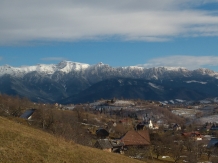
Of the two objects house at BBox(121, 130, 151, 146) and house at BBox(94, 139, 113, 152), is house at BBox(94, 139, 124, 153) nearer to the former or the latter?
house at BBox(94, 139, 113, 152)

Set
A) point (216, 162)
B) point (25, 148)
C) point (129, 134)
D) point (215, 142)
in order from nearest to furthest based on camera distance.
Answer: point (25, 148) → point (216, 162) → point (129, 134) → point (215, 142)

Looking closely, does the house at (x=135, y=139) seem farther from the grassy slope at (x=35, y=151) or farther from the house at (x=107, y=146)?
the grassy slope at (x=35, y=151)

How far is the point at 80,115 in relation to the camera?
15475cm

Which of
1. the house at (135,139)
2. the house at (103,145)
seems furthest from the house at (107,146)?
the house at (135,139)

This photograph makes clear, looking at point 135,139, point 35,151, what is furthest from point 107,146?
point 35,151

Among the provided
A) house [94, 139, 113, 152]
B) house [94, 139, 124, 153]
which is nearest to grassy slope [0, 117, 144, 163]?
house [94, 139, 113, 152]

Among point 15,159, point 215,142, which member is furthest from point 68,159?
point 215,142

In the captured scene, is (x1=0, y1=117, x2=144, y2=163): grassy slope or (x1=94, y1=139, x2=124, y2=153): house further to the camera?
(x1=94, y1=139, x2=124, y2=153): house

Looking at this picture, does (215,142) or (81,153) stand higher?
(81,153)

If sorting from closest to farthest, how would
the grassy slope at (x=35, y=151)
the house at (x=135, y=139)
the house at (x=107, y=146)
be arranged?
the grassy slope at (x=35, y=151), the house at (x=107, y=146), the house at (x=135, y=139)

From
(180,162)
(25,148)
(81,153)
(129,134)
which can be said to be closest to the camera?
(25,148)

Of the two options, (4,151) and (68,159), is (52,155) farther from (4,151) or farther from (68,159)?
(4,151)

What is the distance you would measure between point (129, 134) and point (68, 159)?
62968 millimetres

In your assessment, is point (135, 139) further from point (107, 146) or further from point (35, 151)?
point (35, 151)
